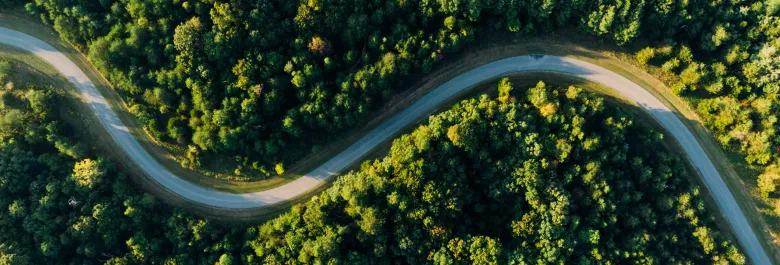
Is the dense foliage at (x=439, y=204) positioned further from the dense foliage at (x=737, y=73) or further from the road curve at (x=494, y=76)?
the dense foliage at (x=737, y=73)

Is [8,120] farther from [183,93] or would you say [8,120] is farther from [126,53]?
[183,93]

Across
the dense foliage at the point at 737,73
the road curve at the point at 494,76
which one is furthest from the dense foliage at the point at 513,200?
the dense foliage at the point at 737,73

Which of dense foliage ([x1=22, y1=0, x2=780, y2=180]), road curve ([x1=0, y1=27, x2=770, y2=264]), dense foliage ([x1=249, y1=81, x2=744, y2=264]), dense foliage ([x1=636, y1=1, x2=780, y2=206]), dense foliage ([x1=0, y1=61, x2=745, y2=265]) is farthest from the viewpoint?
road curve ([x1=0, y1=27, x2=770, y2=264])

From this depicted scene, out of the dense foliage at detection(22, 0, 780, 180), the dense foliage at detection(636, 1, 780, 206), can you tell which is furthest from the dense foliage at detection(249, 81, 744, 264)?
the dense foliage at detection(22, 0, 780, 180)

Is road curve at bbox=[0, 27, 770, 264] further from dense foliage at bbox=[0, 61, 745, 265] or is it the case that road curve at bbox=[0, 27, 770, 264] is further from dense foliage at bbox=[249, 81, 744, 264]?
dense foliage at bbox=[0, 61, 745, 265]

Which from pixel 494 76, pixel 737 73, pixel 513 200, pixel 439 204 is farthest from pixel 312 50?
pixel 737 73

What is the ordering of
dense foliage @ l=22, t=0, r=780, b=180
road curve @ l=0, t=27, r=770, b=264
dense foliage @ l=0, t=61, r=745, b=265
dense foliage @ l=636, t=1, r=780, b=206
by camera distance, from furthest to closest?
road curve @ l=0, t=27, r=770, b=264, dense foliage @ l=636, t=1, r=780, b=206, dense foliage @ l=22, t=0, r=780, b=180, dense foliage @ l=0, t=61, r=745, b=265

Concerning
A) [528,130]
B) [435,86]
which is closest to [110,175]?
[435,86]
